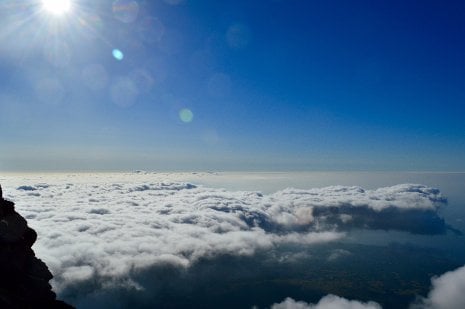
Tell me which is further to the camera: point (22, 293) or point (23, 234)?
point (23, 234)

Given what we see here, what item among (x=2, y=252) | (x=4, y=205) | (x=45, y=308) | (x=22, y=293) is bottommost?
(x=45, y=308)

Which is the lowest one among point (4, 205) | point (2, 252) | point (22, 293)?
point (22, 293)

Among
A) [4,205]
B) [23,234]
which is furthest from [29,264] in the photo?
[4,205]

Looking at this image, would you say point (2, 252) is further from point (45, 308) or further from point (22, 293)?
point (45, 308)

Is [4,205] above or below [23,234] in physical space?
above

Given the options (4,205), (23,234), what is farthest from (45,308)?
(4,205)

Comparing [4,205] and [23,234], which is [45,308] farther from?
[4,205]
